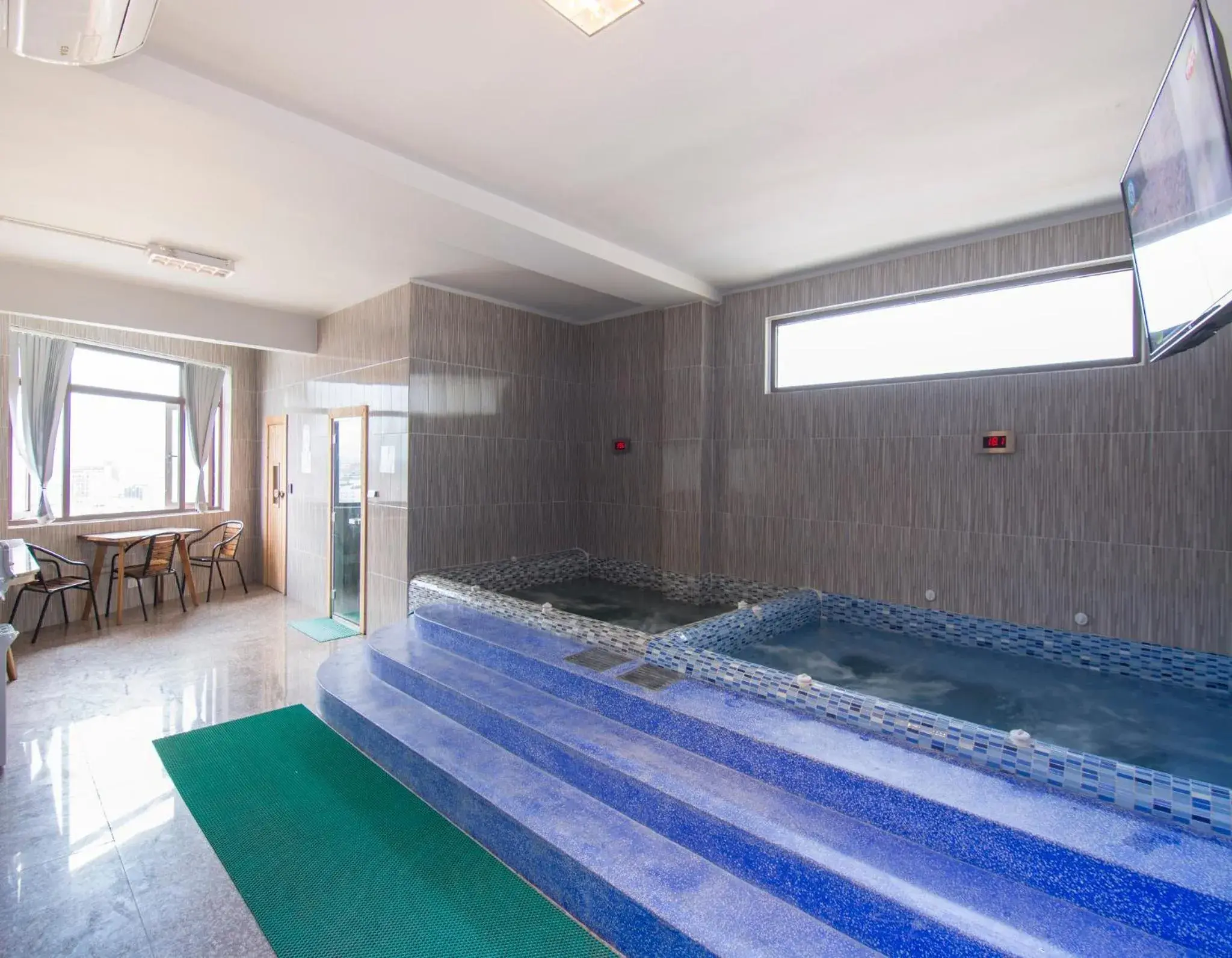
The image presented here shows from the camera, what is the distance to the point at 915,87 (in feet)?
8.25

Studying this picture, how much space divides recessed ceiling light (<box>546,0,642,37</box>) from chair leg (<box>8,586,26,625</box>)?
6486 mm

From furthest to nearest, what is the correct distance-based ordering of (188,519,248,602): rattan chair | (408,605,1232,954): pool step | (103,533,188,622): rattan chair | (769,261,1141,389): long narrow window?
1. (188,519,248,602): rattan chair
2. (103,533,188,622): rattan chair
3. (769,261,1141,389): long narrow window
4. (408,605,1232,954): pool step

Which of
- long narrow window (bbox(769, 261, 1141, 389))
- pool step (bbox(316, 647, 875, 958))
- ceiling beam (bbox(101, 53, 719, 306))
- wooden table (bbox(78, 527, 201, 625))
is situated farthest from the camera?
wooden table (bbox(78, 527, 201, 625))

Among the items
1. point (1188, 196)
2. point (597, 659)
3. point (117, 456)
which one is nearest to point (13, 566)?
point (117, 456)

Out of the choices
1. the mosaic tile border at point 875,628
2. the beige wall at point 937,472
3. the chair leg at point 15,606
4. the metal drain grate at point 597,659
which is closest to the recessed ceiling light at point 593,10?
the mosaic tile border at point 875,628

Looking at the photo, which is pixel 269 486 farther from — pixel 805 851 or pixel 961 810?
pixel 961 810

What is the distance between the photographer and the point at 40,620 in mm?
5340

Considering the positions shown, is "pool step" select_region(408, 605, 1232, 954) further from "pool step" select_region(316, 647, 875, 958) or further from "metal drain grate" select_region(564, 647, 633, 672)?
"pool step" select_region(316, 647, 875, 958)

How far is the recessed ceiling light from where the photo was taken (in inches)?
79.7

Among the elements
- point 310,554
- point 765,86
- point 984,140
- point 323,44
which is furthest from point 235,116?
point 310,554

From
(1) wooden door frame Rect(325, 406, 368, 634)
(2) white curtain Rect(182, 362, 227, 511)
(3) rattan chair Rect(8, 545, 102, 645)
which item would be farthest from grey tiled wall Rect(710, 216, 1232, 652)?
(2) white curtain Rect(182, 362, 227, 511)

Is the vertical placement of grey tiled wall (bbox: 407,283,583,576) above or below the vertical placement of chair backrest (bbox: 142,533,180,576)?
above

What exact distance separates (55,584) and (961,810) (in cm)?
705

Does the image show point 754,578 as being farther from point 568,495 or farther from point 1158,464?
point 1158,464
